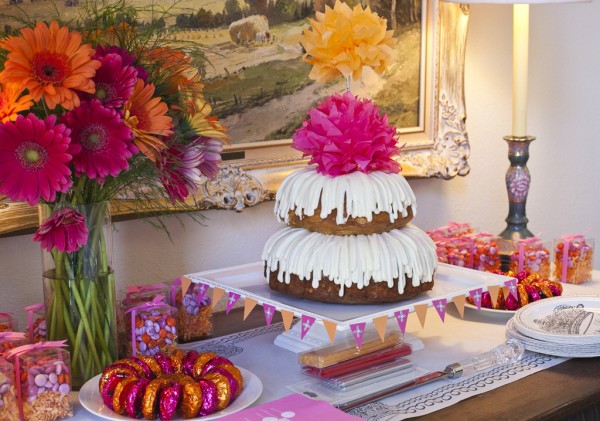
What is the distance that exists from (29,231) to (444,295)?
0.62m

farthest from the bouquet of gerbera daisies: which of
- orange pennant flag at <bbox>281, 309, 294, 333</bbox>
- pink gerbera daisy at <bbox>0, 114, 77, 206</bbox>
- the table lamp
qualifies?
the table lamp

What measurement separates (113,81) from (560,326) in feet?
2.53

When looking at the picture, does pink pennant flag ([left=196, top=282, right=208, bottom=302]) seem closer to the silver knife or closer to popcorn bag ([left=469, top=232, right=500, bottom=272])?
the silver knife

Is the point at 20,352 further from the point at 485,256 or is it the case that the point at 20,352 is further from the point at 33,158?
the point at 485,256

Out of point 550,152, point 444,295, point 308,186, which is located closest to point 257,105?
point 308,186

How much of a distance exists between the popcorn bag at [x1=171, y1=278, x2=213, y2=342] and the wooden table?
1.46 ft

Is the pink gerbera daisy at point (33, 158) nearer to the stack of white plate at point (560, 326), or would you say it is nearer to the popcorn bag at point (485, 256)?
the stack of white plate at point (560, 326)

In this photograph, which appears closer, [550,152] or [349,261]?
[349,261]

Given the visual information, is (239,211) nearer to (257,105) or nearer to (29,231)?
(257,105)

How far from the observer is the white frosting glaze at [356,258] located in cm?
125

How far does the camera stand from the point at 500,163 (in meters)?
2.16

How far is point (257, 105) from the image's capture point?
5.30 ft

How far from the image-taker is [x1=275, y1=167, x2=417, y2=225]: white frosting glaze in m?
1.26

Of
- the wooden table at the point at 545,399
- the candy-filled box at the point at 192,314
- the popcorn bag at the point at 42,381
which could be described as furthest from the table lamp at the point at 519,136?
the popcorn bag at the point at 42,381
